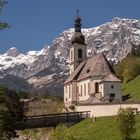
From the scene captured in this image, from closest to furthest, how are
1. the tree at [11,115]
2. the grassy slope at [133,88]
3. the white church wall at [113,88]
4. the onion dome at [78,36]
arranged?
the tree at [11,115] → the white church wall at [113,88] → the grassy slope at [133,88] → the onion dome at [78,36]

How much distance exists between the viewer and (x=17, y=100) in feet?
192

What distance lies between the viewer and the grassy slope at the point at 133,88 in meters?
96.9

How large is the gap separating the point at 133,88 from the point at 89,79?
12653 mm

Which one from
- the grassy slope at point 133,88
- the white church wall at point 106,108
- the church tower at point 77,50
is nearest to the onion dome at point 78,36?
the church tower at point 77,50

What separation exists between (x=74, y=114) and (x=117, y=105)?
8849 mm

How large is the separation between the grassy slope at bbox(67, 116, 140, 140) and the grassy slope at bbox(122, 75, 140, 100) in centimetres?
2386

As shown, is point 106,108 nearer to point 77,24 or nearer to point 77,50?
point 77,50

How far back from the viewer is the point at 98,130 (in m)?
63.3

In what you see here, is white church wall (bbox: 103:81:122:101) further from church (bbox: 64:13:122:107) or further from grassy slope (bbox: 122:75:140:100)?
grassy slope (bbox: 122:75:140:100)

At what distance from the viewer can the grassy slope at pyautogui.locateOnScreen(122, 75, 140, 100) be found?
96.9 metres

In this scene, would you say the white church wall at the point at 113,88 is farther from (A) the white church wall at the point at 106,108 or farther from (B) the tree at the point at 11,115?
(B) the tree at the point at 11,115

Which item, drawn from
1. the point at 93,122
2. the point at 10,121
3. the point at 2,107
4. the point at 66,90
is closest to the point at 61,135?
the point at 10,121

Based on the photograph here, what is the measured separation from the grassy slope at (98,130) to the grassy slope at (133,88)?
23857 millimetres

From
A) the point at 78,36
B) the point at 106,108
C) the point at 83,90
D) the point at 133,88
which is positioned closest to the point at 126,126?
the point at 106,108
